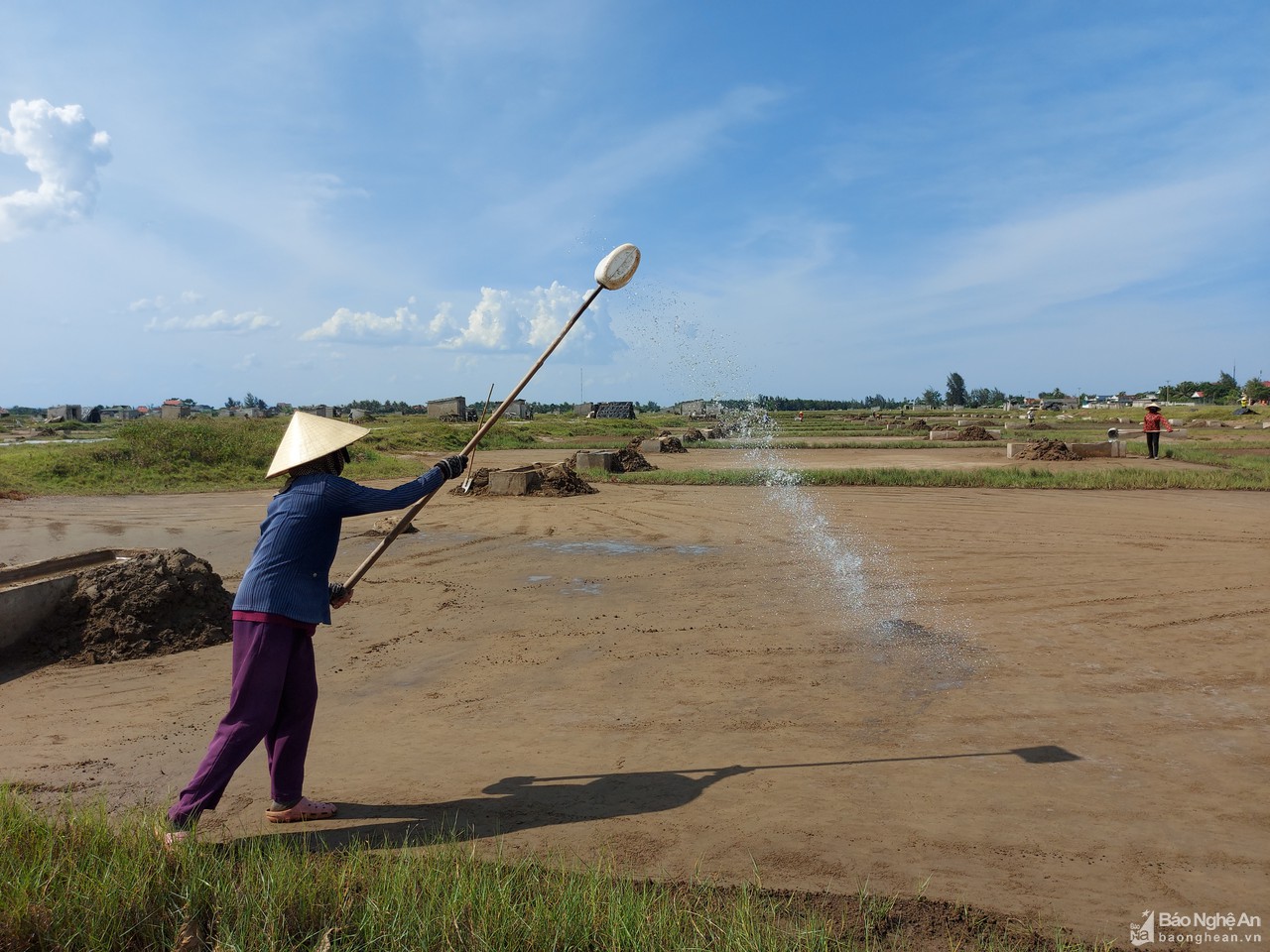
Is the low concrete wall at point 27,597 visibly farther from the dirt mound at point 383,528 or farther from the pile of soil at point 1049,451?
the pile of soil at point 1049,451

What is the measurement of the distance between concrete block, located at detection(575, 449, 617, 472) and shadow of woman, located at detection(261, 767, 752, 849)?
1747cm

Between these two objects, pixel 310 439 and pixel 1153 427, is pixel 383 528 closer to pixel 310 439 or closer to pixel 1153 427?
pixel 310 439

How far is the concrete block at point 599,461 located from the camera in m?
21.5

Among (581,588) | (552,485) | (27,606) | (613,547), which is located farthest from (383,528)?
(27,606)

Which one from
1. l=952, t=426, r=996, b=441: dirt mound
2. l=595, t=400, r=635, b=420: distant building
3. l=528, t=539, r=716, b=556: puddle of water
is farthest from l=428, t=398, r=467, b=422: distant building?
l=528, t=539, r=716, b=556: puddle of water

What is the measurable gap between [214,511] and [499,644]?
10434 mm

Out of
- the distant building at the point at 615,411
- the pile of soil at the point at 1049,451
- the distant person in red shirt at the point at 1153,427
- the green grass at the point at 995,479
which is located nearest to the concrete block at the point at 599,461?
the green grass at the point at 995,479

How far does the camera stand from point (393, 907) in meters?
2.72

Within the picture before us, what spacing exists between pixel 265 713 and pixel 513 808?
1.16 meters

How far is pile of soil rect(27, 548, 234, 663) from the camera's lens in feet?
20.1

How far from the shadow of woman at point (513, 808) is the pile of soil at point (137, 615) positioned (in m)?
3.51

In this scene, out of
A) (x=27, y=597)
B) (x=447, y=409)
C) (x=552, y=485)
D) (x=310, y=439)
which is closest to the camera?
(x=310, y=439)

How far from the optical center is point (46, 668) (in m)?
5.88

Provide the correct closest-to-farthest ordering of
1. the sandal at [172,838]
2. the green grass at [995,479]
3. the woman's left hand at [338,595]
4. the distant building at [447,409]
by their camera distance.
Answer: the sandal at [172,838] < the woman's left hand at [338,595] < the green grass at [995,479] < the distant building at [447,409]
